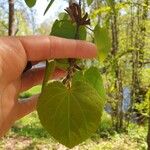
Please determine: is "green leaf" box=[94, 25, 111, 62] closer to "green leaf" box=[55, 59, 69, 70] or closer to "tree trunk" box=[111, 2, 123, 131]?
"green leaf" box=[55, 59, 69, 70]

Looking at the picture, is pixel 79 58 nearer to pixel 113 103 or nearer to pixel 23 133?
pixel 23 133

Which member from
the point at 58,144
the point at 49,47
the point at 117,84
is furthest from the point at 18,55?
the point at 117,84

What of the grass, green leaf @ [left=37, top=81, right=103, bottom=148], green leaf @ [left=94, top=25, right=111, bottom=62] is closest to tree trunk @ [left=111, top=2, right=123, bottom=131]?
the grass

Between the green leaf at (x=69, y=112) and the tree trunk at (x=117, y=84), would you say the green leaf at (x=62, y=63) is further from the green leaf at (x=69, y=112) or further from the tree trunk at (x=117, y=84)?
the tree trunk at (x=117, y=84)

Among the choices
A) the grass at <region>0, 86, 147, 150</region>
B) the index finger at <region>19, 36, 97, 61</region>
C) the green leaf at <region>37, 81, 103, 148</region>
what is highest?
the index finger at <region>19, 36, 97, 61</region>

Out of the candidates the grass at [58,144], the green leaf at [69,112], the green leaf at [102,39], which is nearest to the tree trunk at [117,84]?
the grass at [58,144]

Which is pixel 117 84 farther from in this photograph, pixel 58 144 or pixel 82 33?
pixel 82 33

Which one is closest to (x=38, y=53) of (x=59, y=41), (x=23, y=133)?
(x=59, y=41)
